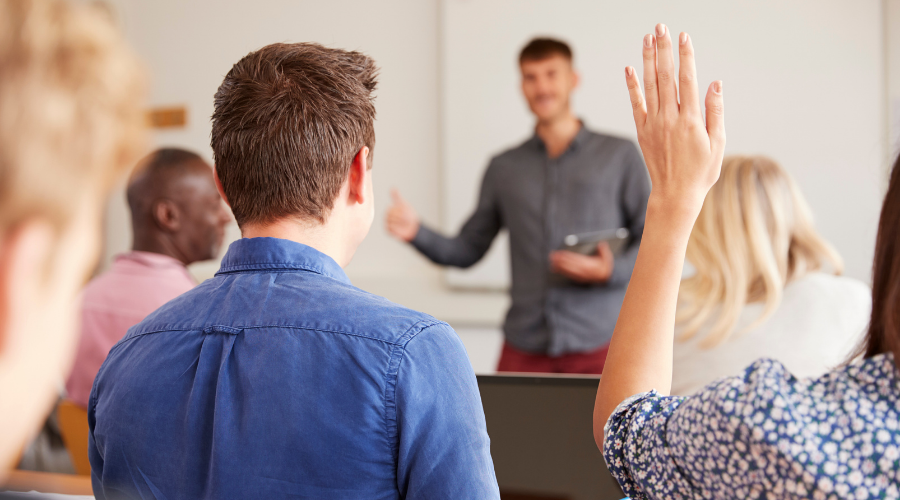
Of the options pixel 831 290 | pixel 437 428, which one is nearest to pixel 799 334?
pixel 831 290

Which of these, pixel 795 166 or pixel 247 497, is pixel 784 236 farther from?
pixel 795 166

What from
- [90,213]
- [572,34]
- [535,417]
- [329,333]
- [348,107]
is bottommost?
[535,417]

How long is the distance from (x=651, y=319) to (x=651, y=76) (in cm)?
25

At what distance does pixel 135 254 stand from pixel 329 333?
1200 millimetres

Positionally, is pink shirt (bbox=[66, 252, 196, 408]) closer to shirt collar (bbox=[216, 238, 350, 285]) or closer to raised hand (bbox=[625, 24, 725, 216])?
shirt collar (bbox=[216, 238, 350, 285])

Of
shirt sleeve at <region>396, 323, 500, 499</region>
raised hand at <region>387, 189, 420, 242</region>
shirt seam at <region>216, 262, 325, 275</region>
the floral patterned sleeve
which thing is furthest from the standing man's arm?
the floral patterned sleeve

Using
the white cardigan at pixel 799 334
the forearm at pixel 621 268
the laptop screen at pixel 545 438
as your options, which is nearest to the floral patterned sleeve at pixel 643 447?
the laptop screen at pixel 545 438

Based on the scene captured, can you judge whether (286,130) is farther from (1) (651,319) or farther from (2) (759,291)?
(2) (759,291)

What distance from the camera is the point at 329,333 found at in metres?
0.74

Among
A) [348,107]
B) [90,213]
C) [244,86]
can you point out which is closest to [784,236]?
[348,107]

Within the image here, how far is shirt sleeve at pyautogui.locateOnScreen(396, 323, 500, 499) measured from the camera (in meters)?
0.72

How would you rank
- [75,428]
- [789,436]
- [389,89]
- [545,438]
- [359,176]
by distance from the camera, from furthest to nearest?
[389,89] → [75,428] → [545,438] → [359,176] → [789,436]

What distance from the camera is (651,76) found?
71 centimetres

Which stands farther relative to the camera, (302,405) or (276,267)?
(276,267)
